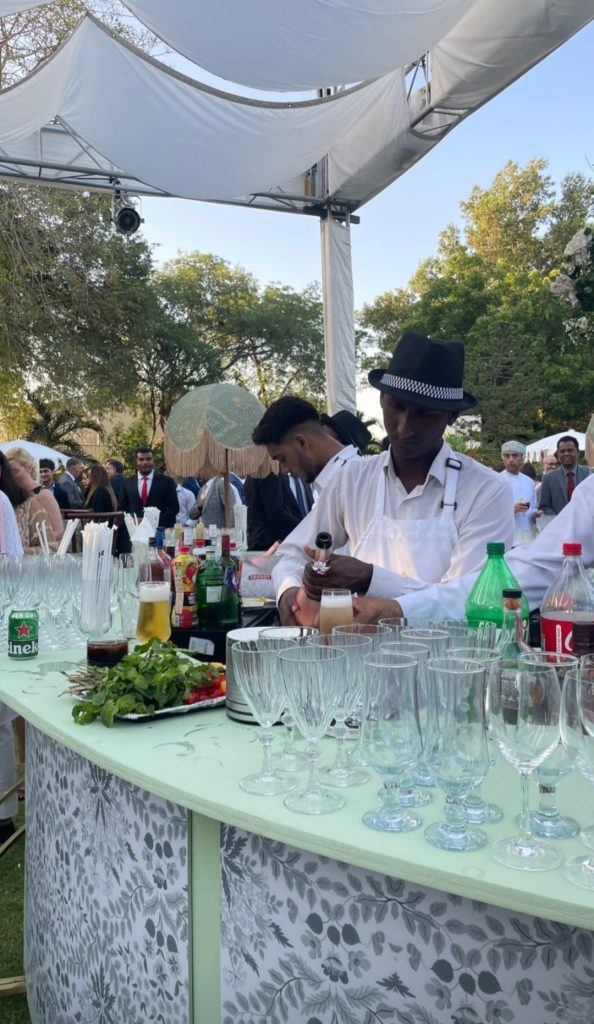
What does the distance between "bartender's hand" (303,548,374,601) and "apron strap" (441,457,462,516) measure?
0.43m

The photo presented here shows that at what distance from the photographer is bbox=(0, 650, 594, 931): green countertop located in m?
0.97

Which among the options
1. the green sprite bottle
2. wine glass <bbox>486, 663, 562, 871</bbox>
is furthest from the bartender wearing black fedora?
wine glass <bbox>486, 663, 562, 871</bbox>

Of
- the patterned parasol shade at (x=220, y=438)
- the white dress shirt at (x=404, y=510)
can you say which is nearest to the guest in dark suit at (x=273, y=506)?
the patterned parasol shade at (x=220, y=438)

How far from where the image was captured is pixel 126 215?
8195mm

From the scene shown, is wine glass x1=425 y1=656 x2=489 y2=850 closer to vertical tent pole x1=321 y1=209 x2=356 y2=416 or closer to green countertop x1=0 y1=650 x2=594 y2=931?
green countertop x1=0 y1=650 x2=594 y2=931

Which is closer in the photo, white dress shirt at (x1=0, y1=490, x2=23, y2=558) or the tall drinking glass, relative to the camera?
the tall drinking glass

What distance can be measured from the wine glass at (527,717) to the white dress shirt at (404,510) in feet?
4.06

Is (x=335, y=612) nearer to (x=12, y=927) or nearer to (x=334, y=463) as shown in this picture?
(x=334, y=463)

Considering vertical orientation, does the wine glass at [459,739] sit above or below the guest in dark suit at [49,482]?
below

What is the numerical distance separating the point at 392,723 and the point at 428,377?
1.49 meters

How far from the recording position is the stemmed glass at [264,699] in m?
1.29

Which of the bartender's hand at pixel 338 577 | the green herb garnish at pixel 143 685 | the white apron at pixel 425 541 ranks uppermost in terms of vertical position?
the white apron at pixel 425 541

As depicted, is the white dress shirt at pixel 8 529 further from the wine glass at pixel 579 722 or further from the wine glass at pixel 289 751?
the wine glass at pixel 579 722

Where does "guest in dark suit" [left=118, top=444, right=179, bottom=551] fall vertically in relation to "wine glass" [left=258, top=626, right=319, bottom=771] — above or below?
above
